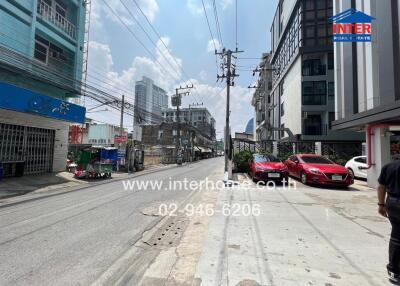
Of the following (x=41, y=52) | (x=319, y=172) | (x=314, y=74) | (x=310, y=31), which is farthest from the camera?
(x=314, y=74)

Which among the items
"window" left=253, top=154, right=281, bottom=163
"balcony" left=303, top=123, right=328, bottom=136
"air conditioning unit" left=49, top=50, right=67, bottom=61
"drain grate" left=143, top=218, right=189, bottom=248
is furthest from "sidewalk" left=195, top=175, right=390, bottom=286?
"balcony" left=303, top=123, right=328, bottom=136

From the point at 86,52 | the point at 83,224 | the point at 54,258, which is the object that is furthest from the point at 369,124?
the point at 86,52

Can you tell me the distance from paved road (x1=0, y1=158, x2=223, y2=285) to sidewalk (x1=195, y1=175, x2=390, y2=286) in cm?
159

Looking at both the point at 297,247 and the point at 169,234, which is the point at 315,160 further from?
the point at 169,234

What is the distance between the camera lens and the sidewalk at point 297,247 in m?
3.49

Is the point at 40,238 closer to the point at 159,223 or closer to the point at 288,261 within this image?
the point at 159,223

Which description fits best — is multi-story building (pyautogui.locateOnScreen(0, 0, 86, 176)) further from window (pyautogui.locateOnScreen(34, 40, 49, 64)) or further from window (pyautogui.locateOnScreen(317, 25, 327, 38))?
window (pyautogui.locateOnScreen(317, 25, 327, 38))

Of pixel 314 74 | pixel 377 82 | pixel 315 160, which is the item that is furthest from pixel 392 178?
pixel 314 74

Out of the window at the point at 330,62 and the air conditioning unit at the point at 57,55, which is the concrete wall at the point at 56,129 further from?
the window at the point at 330,62

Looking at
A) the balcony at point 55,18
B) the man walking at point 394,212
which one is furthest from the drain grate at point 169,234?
the balcony at point 55,18

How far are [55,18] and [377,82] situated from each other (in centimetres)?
1924

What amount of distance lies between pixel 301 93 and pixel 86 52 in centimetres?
2138

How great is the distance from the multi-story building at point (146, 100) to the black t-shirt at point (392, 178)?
21.7 meters

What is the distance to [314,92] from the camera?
28.7 meters
